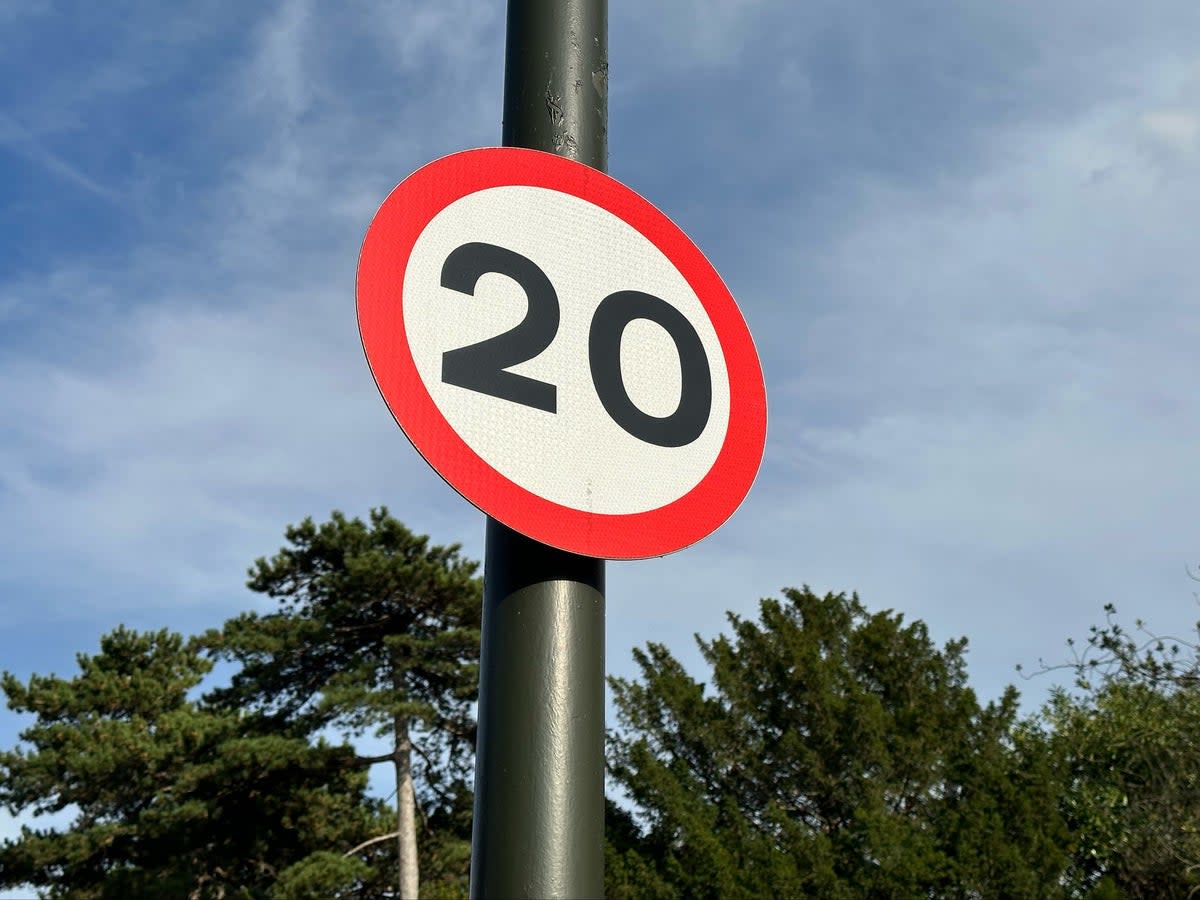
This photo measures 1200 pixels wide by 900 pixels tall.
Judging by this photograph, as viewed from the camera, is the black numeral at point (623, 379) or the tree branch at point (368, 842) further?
the tree branch at point (368, 842)

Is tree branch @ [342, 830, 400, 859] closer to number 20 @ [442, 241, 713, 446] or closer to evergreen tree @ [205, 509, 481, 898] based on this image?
evergreen tree @ [205, 509, 481, 898]

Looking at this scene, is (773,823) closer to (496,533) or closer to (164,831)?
(164,831)

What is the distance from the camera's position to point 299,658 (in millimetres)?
25406

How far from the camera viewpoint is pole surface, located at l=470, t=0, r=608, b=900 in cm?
144

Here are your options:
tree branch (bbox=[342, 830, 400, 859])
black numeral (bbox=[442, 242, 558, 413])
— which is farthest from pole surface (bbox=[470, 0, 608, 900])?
tree branch (bbox=[342, 830, 400, 859])

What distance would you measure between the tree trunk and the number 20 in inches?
919

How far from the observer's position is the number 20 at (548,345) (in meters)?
1.70

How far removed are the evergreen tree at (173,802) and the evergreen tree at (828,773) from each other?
687cm


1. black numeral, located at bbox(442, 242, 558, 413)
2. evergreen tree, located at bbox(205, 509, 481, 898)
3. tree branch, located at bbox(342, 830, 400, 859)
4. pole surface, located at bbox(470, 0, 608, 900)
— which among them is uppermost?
evergreen tree, located at bbox(205, 509, 481, 898)

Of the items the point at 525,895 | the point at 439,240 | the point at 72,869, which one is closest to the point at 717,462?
the point at 439,240

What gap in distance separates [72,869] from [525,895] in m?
30.4

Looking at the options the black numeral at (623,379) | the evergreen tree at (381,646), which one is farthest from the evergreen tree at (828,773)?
the black numeral at (623,379)

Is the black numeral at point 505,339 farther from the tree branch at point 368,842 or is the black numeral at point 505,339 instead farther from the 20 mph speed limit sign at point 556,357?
the tree branch at point 368,842

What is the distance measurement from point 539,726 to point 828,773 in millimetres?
25395
